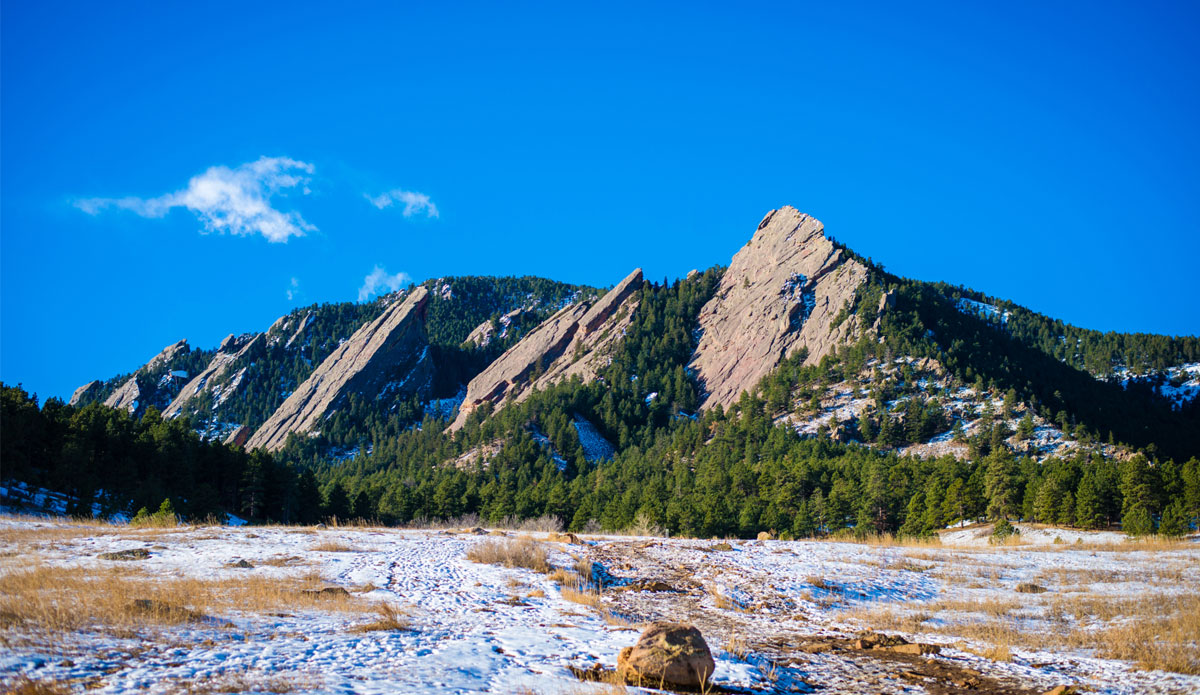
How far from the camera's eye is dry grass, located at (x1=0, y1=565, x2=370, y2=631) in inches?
387

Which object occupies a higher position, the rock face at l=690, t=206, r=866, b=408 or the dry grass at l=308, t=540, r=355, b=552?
the rock face at l=690, t=206, r=866, b=408

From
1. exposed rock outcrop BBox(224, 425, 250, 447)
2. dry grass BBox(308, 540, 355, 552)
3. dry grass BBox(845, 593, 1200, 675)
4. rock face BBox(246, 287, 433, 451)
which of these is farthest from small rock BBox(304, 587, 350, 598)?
exposed rock outcrop BBox(224, 425, 250, 447)

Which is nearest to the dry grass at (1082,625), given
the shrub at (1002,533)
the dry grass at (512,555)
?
the dry grass at (512,555)

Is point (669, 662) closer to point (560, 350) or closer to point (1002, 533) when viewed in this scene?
point (1002, 533)

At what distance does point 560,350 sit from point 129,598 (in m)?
173

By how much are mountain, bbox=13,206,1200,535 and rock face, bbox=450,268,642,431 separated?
74 centimetres

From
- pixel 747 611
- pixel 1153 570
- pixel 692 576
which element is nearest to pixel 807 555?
pixel 692 576

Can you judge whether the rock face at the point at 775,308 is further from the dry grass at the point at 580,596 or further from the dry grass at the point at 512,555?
the dry grass at the point at 580,596

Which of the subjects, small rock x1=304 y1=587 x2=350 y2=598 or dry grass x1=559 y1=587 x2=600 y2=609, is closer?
small rock x1=304 y1=587 x2=350 y2=598

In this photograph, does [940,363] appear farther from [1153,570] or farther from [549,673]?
[549,673]

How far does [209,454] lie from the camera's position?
59875 mm

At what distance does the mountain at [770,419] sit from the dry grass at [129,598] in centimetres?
3872

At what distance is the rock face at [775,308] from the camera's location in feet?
456

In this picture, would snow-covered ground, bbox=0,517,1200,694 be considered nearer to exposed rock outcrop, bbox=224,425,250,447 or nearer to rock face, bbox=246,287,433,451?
rock face, bbox=246,287,433,451
